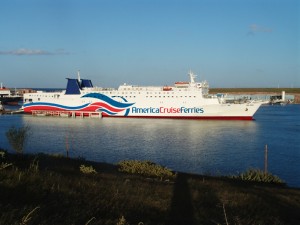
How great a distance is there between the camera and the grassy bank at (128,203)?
361 cm

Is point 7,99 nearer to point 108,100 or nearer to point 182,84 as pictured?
point 108,100

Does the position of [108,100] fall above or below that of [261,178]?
above

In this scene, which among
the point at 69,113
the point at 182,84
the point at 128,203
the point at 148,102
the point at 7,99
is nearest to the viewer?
the point at 128,203

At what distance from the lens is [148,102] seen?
121 feet

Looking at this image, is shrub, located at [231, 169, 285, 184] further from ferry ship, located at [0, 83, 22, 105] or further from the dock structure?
ferry ship, located at [0, 83, 22, 105]

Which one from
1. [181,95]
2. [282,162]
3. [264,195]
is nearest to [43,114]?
[181,95]

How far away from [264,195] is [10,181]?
371 cm

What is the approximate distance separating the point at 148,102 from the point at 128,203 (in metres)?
32.6

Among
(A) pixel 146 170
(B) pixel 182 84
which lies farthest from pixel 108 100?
(A) pixel 146 170

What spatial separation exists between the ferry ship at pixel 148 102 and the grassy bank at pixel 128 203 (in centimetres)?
2945

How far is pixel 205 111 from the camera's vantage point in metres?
34.9

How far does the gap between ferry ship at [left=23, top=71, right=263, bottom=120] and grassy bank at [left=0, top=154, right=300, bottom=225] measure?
29448 mm

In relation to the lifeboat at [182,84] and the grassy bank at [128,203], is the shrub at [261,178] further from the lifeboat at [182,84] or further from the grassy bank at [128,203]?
the lifeboat at [182,84]

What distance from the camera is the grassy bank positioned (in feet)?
11.8
